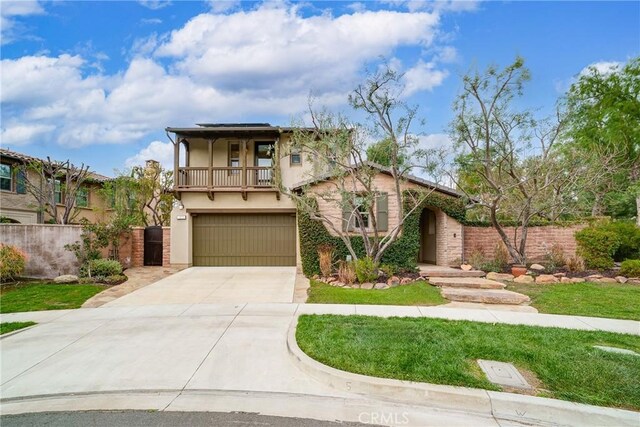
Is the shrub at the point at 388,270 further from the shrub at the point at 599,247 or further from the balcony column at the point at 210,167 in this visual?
the balcony column at the point at 210,167

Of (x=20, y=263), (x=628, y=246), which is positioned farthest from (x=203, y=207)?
(x=628, y=246)

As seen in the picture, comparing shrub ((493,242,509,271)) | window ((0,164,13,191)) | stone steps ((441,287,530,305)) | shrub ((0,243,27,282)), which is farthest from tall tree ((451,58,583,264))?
window ((0,164,13,191))

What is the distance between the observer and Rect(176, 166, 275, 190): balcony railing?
48.0 ft

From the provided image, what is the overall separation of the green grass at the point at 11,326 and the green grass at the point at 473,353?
5.62m

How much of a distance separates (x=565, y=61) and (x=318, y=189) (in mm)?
11117

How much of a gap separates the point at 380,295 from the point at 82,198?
20.3 metres

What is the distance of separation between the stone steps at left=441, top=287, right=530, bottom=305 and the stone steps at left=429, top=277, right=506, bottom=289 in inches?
16.2

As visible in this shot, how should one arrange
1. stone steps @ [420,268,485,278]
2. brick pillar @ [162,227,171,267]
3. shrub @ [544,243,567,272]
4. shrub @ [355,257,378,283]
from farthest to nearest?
1. brick pillar @ [162,227,171,267]
2. shrub @ [544,243,567,272]
3. stone steps @ [420,268,485,278]
4. shrub @ [355,257,378,283]

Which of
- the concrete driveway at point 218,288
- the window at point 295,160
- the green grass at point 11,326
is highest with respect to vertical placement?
the window at point 295,160

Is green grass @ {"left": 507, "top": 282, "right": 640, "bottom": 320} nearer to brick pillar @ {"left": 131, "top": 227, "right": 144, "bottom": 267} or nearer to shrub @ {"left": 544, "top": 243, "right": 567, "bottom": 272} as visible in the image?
shrub @ {"left": 544, "top": 243, "right": 567, "bottom": 272}

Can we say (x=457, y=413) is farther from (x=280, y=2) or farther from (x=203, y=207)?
(x=203, y=207)

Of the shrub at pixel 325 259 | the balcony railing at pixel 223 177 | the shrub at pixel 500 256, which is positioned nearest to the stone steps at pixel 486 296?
the shrub at pixel 500 256

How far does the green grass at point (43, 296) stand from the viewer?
8.37m

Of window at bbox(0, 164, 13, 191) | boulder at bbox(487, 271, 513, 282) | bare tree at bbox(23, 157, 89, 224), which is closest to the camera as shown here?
boulder at bbox(487, 271, 513, 282)
